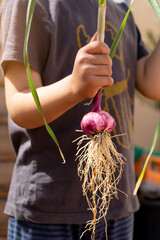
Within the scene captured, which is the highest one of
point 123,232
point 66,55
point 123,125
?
point 66,55

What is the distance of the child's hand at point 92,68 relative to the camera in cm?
55

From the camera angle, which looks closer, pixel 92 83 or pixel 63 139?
pixel 92 83

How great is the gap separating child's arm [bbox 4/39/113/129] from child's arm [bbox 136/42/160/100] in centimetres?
36

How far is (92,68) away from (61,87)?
93mm

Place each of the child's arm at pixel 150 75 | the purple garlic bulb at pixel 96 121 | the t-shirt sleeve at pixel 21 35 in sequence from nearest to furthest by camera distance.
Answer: the purple garlic bulb at pixel 96 121 → the t-shirt sleeve at pixel 21 35 → the child's arm at pixel 150 75

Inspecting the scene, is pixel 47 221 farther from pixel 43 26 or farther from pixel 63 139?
pixel 43 26

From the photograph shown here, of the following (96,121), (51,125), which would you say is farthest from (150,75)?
(96,121)

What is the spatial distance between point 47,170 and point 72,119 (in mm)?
126

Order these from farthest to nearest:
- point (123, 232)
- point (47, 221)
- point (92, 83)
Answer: point (123, 232)
point (47, 221)
point (92, 83)

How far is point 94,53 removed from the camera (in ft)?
1.80

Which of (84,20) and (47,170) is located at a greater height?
(84,20)

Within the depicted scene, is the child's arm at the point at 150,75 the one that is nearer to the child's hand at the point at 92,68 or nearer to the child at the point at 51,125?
the child at the point at 51,125

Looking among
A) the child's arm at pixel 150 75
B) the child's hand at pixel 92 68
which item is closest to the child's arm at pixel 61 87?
the child's hand at pixel 92 68

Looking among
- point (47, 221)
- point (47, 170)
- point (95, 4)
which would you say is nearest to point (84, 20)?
point (95, 4)
